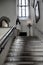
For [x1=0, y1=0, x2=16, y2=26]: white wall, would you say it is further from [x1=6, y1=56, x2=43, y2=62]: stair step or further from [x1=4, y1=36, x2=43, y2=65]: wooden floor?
[x1=6, y1=56, x2=43, y2=62]: stair step

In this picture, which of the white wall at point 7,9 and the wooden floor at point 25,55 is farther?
the white wall at point 7,9

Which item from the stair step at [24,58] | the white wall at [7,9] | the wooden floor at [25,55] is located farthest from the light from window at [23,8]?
the stair step at [24,58]

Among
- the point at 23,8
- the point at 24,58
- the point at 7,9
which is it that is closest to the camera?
the point at 24,58

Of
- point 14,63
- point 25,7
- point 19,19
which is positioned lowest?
point 14,63

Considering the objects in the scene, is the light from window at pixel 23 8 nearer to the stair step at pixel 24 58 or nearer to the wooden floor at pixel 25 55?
the wooden floor at pixel 25 55

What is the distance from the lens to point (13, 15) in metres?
A: 17.7

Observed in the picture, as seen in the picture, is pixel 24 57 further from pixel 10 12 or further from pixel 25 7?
pixel 25 7

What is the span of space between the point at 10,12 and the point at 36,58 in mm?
12554

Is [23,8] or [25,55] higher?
[23,8]

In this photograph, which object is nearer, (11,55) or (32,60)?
(32,60)

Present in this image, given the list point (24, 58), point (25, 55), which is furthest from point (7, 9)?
point (24, 58)

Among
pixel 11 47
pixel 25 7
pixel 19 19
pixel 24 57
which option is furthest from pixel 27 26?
pixel 24 57

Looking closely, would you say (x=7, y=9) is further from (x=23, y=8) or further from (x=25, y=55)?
(x=25, y=55)

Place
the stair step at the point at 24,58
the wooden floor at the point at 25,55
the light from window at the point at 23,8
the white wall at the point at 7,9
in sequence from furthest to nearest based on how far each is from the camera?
1. the light from window at the point at 23,8
2. the white wall at the point at 7,9
3. the stair step at the point at 24,58
4. the wooden floor at the point at 25,55
